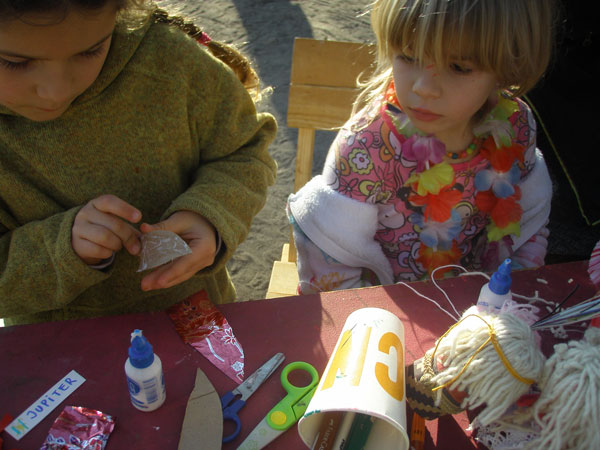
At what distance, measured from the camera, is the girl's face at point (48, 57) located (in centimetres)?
68

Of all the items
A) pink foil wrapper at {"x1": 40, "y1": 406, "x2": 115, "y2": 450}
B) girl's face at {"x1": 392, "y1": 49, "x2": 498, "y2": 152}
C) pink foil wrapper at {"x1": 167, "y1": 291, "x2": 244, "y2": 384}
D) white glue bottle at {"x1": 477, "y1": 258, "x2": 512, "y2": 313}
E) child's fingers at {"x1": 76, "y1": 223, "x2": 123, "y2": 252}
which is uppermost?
girl's face at {"x1": 392, "y1": 49, "x2": 498, "y2": 152}

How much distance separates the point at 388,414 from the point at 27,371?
23.7 inches

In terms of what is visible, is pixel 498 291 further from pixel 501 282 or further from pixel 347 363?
pixel 347 363

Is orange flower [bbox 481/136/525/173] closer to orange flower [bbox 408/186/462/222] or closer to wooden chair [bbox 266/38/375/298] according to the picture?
orange flower [bbox 408/186/462/222]

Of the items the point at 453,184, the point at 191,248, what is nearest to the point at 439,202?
the point at 453,184

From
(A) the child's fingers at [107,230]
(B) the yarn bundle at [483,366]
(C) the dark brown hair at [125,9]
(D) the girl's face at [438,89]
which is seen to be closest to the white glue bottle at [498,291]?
(B) the yarn bundle at [483,366]

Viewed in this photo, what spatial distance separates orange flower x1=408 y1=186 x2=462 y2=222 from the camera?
1.22m

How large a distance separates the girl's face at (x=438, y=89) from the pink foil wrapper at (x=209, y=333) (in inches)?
24.5

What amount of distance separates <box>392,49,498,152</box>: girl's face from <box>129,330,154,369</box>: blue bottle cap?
→ 0.74 metres

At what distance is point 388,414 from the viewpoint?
0.62 meters

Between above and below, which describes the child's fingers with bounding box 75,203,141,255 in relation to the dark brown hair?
below

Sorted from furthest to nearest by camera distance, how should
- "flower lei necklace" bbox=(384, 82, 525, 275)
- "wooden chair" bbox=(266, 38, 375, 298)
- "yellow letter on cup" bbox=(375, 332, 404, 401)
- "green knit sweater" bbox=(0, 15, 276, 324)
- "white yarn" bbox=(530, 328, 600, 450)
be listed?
"wooden chair" bbox=(266, 38, 375, 298) → "flower lei necklace" bbox=(384, 82, 525, 275) → "green knit sweater" bbox=(0, 15, 276, 324) → "yellow letter on cup" bbox=(375, 332, 404, 401) → "white yarn" bbox=(530, 328, 600, 450)

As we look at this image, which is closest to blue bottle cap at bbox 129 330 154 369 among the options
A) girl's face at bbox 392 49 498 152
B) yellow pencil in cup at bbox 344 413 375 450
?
yellow pencil in cup at bbox 344 413 375 450

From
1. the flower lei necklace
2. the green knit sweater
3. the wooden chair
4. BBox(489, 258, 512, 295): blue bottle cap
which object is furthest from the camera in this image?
the wooden chair
